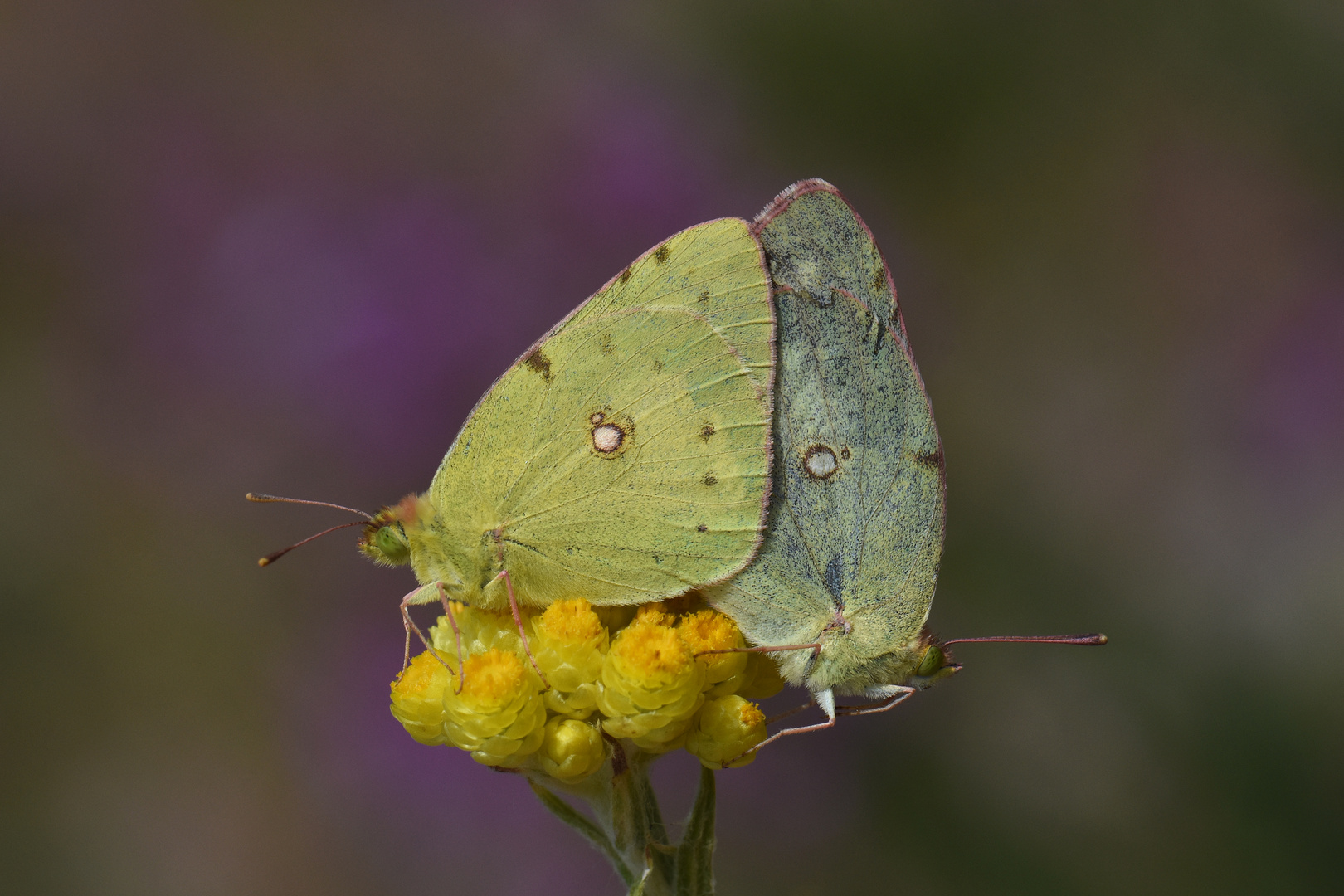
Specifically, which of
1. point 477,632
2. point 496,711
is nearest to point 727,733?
point 496,711

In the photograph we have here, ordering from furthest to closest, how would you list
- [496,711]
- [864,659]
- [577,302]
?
[577,302]
[864,659]
[496,711]

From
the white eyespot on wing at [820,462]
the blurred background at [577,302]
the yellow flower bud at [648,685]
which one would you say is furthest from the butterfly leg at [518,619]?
the blurred background at [577,302]

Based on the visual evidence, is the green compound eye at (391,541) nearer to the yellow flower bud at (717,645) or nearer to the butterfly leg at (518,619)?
the butterfly leg at (518,619)

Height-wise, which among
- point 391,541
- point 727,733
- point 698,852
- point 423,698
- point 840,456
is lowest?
point 698,852

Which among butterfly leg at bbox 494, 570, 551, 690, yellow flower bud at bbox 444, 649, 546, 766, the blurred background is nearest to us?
yellow flower bud at bbox 444, 649, 546, 766

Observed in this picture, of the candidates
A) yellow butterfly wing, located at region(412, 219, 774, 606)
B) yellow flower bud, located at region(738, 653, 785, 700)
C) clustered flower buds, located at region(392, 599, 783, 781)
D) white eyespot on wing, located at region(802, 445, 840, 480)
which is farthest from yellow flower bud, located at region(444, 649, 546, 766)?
white eyespot on wing, located at region(802, 445, 840, 480)

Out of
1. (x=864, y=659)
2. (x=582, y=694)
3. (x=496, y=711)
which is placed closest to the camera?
(x=496, y=711)

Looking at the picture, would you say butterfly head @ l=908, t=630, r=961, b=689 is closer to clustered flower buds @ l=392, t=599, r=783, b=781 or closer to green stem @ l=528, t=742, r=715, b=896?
clustered flower buds @ l=392, t=599, r=783, b=781

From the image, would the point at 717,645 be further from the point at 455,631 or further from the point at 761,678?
the point at 455,631
